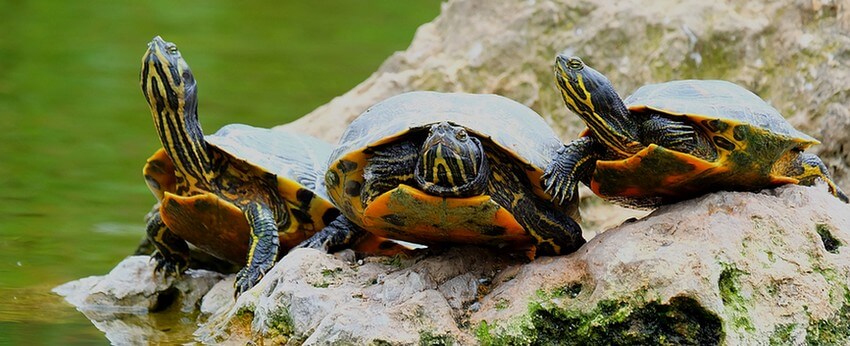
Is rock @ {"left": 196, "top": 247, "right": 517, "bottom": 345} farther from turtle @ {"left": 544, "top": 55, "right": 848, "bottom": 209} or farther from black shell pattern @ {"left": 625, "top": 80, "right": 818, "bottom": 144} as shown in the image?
black shell pattern @ {"left": 625, "top": 80, "right": 818, "bottom": 144}

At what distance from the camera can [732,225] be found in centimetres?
352

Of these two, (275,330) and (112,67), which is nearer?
(275,330)

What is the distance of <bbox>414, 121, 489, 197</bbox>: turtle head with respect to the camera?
136 inches

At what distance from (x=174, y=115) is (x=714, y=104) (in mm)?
2267

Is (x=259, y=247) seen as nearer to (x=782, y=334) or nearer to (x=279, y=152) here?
(x=279, y=152)

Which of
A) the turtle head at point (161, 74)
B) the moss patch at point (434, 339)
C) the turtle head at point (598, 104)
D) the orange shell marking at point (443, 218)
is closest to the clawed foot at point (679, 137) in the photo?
the turtle head at point (598, 104)

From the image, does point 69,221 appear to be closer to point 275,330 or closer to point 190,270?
point 190,270

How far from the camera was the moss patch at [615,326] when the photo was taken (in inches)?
129

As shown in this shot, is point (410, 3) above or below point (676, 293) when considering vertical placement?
below

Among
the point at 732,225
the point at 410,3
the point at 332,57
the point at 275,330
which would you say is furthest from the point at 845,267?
the point at 410,3

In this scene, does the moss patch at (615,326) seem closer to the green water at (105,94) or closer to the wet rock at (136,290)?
the green water at (105,94)

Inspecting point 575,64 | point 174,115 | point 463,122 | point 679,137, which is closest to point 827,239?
point 679,137

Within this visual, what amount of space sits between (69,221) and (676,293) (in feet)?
13.6

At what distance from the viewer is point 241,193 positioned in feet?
15.7
